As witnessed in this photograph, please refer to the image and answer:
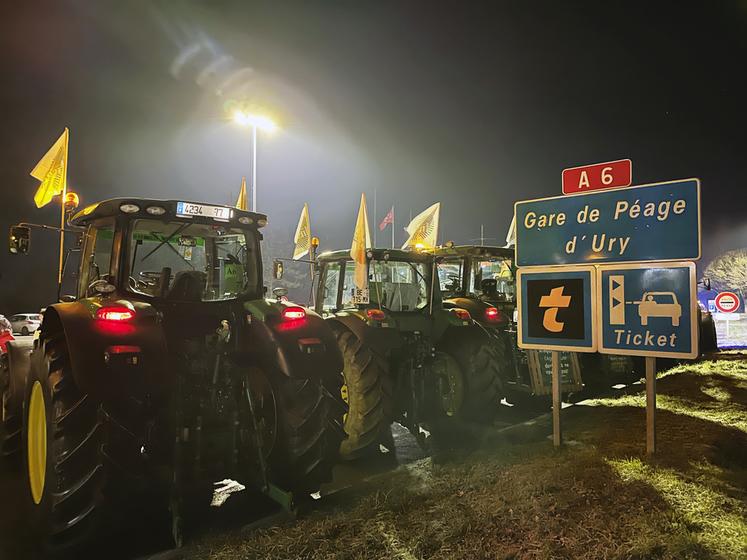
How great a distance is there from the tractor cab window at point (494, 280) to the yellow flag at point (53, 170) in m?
7.39

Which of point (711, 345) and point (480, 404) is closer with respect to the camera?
point (480, 404)

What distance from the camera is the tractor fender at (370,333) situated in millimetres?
5949

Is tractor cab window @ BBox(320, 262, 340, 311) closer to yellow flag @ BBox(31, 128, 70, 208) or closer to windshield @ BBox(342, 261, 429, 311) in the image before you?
windshield @ BBox(342, 261, 429, 311)

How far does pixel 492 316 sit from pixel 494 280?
66.7 inches

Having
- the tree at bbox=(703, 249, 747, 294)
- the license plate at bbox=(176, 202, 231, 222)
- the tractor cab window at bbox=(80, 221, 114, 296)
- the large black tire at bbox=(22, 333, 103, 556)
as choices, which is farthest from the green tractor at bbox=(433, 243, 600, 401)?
the tree at bbox=(703, 249, 747, 294)

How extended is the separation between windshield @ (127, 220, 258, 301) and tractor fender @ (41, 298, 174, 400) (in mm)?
616

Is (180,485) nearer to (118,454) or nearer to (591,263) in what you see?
(118,454)

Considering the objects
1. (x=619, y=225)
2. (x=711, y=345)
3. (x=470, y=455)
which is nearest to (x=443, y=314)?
(x=470, y=455)

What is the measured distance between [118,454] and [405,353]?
151 inches

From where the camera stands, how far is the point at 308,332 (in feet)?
13.5

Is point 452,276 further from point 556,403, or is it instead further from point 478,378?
point 556,403

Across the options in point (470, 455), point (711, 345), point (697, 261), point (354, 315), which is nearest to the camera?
point (697, 261)

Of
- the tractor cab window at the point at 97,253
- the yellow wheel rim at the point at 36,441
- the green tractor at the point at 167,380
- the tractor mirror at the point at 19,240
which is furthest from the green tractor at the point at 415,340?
the tractor mirror at the point at 19,240

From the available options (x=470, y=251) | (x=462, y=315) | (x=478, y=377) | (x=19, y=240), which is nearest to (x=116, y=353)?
(x=19, y=240)
